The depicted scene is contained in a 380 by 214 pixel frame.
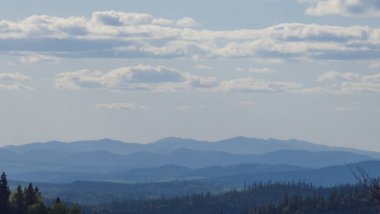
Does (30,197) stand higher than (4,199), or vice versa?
(30,197)

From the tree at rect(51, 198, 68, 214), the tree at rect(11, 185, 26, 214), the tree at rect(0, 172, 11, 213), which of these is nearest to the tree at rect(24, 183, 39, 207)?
the tree at rect(11, 185, 26, 214)

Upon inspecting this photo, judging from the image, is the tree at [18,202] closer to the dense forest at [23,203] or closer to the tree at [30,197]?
the dense forest at [23,203]

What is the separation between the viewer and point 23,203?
126938 millimetres

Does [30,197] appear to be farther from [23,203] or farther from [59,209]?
[59,209]

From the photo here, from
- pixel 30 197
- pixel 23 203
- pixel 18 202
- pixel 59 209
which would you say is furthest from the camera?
pixel 30 197

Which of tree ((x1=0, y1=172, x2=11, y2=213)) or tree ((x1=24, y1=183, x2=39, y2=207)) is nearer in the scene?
tree ((x1=0, y1=172, x2=11, y2=213))

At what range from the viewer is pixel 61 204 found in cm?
13038

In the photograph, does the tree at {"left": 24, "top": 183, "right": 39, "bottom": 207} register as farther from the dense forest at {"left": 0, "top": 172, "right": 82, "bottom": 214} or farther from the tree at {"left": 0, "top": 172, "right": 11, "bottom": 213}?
the tree at {"left": 0, "top": 172, "right": 11, "bottom": 213}

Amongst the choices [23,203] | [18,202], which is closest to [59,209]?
[23,203]

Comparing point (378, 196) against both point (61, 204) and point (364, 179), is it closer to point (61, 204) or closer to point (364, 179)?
point (364, 179)

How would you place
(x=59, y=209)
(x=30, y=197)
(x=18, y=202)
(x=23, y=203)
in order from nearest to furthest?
(x=18, y=202)
(x=59, y=209)
(x=23, y=203)
(x=30, y=197)

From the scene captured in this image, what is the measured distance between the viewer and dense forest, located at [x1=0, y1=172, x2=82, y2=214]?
4579 inches

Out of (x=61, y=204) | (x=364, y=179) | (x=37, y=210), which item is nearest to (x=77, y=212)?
(x=61, y=204)

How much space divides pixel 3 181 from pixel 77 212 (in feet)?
54.3
